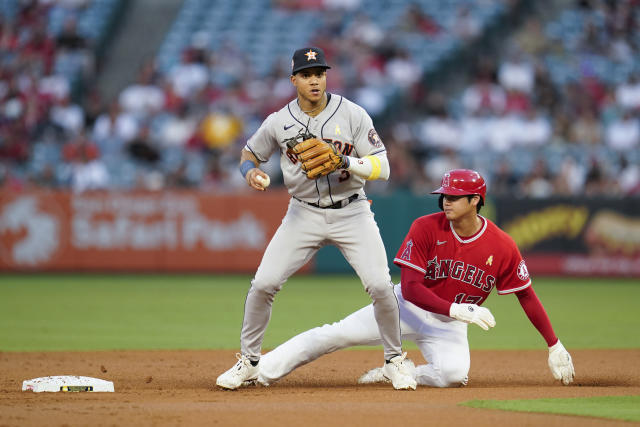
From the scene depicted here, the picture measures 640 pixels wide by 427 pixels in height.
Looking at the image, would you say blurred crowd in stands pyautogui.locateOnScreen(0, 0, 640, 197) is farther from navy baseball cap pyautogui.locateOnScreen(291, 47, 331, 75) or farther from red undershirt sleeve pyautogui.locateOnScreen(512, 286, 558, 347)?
navy baseball cap pyautogui.locateOnScreen(291, 47, 331, 75)

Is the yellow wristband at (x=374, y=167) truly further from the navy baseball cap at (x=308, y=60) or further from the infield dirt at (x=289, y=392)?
the infield dirt at (x=289, y=392)

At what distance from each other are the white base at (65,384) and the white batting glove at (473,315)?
230 centimetres

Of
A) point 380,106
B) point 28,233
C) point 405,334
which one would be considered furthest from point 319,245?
point 380,106

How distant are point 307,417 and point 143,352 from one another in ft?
12.0

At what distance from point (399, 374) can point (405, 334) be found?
0.43 meters

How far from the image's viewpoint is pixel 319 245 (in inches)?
261

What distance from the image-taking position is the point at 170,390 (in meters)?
6.58

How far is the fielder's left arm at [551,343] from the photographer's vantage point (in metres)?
6.66

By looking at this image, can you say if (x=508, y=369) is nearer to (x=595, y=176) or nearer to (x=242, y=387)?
(x=242, y=387)

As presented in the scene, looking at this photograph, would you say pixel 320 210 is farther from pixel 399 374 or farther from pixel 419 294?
pixel 399 374

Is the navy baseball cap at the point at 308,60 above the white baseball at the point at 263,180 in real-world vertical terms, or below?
above

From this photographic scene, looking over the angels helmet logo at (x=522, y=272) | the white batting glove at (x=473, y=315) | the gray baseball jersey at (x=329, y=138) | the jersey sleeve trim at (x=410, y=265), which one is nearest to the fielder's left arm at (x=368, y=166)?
the gray baseball jersey at (x=329, y=138)

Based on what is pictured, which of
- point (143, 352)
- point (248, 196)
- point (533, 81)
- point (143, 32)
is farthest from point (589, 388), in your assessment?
point (143, 32)

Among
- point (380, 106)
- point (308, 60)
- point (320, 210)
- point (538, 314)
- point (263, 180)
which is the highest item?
point (380, 106)
